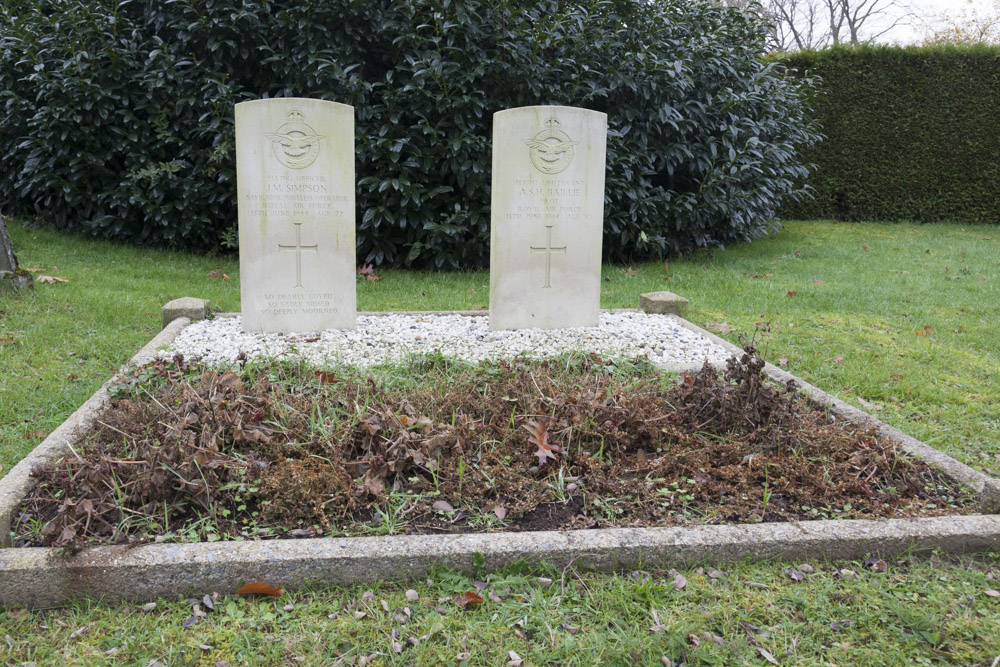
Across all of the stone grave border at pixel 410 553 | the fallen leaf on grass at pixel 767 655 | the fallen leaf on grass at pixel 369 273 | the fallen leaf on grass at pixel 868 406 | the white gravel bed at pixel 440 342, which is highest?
the fallen leaf on grass at pixel 369 273

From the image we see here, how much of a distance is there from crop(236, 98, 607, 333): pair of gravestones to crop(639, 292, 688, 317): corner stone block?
2.71 feet

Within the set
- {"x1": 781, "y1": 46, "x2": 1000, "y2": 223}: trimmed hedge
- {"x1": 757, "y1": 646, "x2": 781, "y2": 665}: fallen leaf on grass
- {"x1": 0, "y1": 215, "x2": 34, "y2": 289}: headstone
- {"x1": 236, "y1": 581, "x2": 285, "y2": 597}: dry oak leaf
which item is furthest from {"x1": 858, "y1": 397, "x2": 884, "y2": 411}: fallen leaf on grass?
{"x1": 781, "y1": 46, "x2": 1000, "y2": 223}: trimmed hedge

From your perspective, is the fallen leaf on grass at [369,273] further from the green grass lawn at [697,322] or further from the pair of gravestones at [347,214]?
the pair of gravestones at [347,214]

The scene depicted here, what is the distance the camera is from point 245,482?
9.30ft

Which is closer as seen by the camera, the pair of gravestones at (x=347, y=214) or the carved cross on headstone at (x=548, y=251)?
the pair of gravestones at (x=347, y=214)

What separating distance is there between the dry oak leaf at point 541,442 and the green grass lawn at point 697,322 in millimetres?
667

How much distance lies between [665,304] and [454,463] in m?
3.70

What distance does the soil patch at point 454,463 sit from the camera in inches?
106

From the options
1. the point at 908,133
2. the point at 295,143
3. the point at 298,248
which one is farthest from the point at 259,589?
the point at 908,133

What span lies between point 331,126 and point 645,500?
3716 mm

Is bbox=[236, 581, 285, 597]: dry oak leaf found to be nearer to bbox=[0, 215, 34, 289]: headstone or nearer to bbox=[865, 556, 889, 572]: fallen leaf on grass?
bbox=[865, 556, 889, 572]: fallen leaf on grass

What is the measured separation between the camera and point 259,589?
2334 millimetres

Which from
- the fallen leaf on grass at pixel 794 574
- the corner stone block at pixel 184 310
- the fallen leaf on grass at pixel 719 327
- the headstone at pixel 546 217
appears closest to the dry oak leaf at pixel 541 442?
the fallen leaf on grass at pixel 794 574

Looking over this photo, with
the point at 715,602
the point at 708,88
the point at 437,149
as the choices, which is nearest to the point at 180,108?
the point at 437,149
